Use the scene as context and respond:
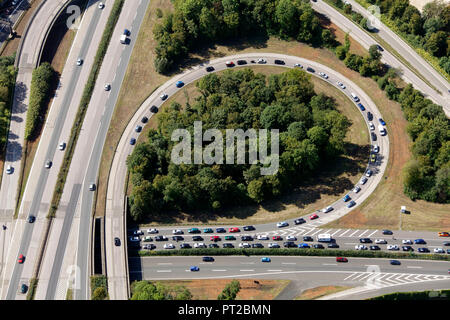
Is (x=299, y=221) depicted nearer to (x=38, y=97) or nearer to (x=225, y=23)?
(x=225, y=23)

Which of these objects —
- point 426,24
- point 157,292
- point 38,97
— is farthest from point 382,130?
point 38,97

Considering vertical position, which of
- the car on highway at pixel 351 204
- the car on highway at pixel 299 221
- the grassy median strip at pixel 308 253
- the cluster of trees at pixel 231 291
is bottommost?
the cluster of trees at pixel 231 291

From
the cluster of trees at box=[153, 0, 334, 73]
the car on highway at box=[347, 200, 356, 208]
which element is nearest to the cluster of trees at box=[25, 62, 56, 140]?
the cluster of trees at box=[153, 0, 334, 73]

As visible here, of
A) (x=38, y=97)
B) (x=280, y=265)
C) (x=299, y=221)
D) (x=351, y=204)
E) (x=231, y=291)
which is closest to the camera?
(x=231, y=291)

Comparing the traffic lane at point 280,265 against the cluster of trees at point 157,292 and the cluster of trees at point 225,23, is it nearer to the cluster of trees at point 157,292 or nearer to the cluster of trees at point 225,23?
the cluster of trees at point 157,292

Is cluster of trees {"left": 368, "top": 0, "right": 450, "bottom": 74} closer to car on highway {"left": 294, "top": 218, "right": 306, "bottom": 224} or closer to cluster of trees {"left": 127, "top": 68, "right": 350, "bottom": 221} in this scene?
cluster of trees {"left": 127, "top": 68, "right": 350, "bottom": 221}

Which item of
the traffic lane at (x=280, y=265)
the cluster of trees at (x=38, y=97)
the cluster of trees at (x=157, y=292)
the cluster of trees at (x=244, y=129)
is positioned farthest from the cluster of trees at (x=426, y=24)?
the cluster of trees at (x=38, y=97)
